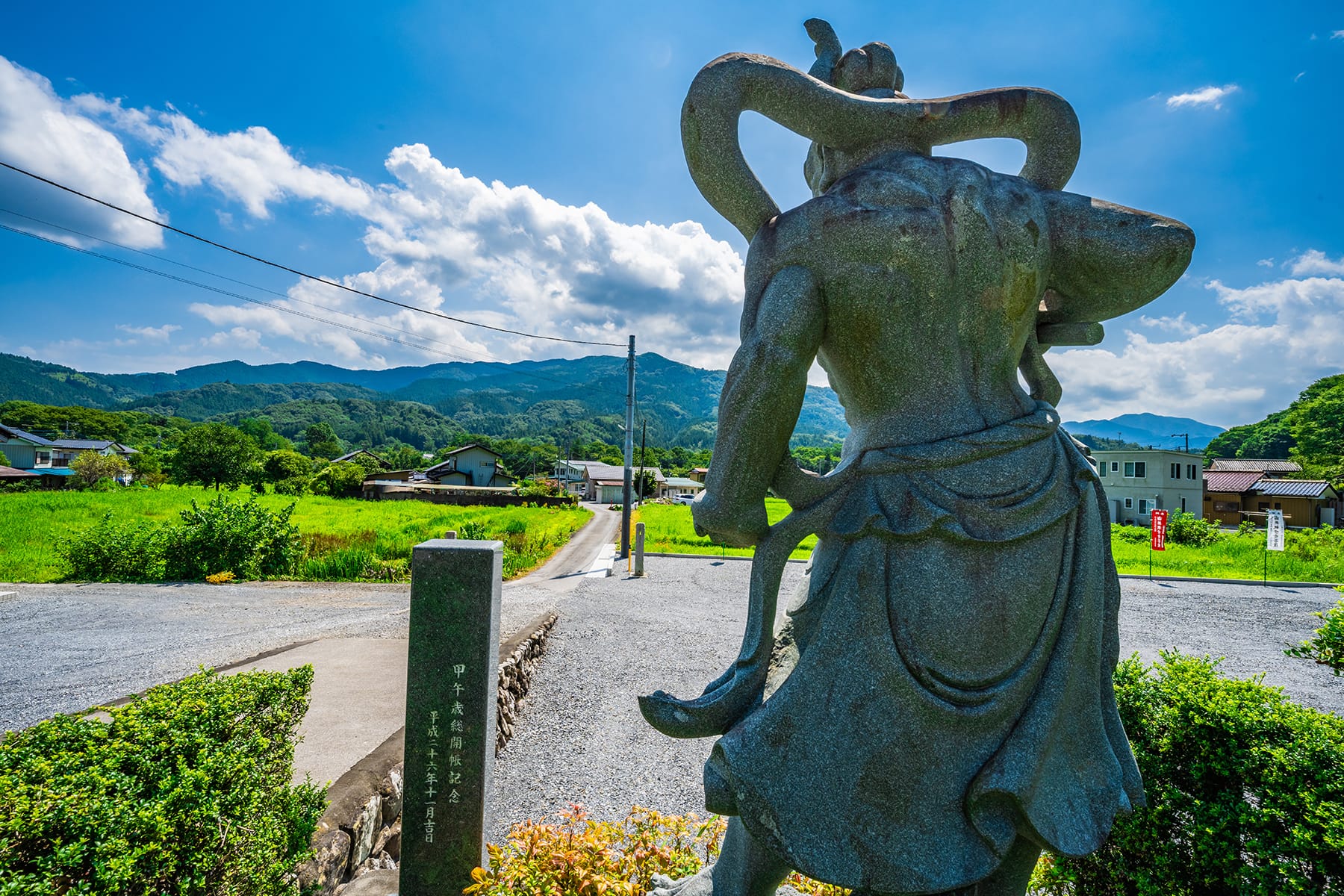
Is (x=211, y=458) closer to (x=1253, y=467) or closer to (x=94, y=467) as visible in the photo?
(x=94, y=467)

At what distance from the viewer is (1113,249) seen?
6.83 ft

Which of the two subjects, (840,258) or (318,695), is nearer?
(840,258)

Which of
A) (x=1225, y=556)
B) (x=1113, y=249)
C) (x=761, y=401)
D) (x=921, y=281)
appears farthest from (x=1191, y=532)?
(x=761, y=401)

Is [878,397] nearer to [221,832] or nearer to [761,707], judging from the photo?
[761,707]

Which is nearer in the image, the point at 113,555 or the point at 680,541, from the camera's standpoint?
the point at 113,555

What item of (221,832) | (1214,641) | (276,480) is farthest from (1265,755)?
(276,480)

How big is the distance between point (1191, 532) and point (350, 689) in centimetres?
3190

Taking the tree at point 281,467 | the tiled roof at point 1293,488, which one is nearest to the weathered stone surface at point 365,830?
the tree at point 281,467

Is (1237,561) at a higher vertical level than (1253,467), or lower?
lower

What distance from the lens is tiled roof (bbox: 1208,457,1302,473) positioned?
43.6 m

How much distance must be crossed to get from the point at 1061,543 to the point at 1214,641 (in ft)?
43.8

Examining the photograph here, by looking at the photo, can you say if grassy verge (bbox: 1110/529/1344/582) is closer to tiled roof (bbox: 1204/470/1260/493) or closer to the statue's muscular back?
tiled roof (bbox: 1204/470/1260/493)

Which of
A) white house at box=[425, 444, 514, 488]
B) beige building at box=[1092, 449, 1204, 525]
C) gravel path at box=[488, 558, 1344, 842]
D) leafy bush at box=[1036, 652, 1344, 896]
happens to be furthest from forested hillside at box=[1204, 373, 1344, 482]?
white house at box=[425, 444, 514, 488]

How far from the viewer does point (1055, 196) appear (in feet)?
7.00
